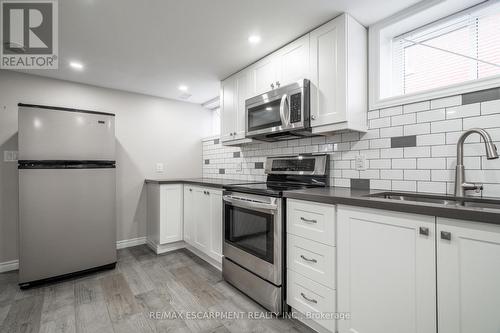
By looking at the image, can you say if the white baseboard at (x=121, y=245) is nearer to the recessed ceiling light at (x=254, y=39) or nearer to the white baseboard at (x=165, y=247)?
the white baseboard at (x=165, y=247)

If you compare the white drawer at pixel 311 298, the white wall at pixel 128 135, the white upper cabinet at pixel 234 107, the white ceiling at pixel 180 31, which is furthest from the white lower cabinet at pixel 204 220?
the white ceiling at pixel 180 31

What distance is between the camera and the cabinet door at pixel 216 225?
2.52 m

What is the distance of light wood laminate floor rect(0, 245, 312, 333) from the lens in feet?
5.50

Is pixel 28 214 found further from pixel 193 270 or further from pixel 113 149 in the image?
pixel 193 270

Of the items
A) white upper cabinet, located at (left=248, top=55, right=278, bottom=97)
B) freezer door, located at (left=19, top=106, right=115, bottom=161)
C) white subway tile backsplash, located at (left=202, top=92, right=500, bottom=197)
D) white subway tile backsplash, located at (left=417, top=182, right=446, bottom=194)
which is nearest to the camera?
white subway tile backsplash, located at (left=202, top=92, right=500, bottom=197)

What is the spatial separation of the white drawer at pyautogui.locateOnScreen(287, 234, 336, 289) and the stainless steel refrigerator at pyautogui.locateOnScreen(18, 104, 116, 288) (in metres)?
2.10

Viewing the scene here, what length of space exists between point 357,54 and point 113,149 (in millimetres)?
2657

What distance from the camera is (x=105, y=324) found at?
1699 millimetres

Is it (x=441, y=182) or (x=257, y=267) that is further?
(x=257, y=267)

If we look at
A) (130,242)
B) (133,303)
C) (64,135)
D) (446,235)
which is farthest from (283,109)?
(130,242)

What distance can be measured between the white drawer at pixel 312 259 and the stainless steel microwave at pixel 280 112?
938mm

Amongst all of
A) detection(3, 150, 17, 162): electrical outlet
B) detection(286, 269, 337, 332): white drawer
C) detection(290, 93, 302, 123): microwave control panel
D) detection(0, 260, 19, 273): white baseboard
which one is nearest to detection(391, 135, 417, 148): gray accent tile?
detection(290, 93, 302, 123): microwave control panel

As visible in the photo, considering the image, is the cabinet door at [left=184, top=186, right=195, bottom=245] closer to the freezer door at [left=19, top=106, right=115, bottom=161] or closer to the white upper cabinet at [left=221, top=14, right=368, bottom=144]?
the freezer door at [left=19, top=106, right=115, bottom=161]

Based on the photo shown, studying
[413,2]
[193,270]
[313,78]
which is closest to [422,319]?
[313,78]
